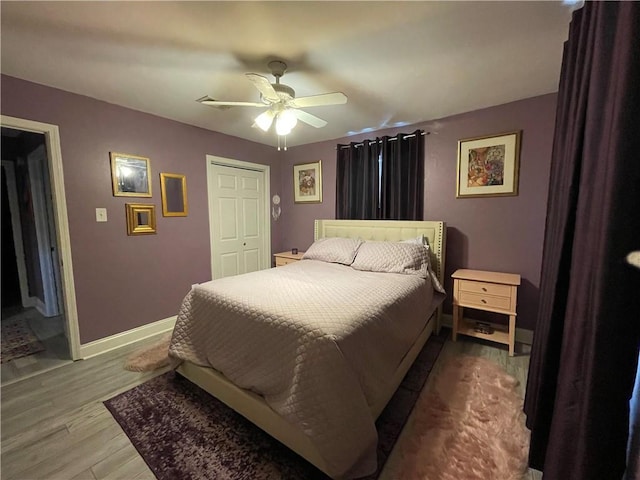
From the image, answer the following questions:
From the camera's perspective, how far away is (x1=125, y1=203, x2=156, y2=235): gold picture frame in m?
2.63

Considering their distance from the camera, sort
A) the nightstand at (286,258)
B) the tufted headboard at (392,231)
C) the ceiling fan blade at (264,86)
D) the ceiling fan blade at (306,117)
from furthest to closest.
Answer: the nightstand at (286,258) < the tufted headboard at (392,231) < the ceiling fan blade at (306,117) < the ceiling fan blade at (264,86)

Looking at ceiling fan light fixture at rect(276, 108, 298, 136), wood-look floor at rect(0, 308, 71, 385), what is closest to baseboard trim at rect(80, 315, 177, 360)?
wood-look floor at rect(0, 308, 71, 385)

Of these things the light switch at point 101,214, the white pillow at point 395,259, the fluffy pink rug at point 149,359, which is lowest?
the fluffy pink rug at point 149,359

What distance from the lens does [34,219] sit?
3.22m

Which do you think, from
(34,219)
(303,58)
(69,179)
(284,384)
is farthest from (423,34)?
(34,219)

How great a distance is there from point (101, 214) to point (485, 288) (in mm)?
3659

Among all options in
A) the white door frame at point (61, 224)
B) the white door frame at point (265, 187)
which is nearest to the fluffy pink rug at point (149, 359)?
the white door frame at point (61, 224)

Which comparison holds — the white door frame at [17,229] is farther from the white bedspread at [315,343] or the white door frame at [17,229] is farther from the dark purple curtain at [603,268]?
the dark purple curtain at [603,268]

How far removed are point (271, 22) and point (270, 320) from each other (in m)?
1.65

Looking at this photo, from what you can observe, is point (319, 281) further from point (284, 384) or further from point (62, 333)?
point (62, 333)

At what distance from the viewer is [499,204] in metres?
2.64

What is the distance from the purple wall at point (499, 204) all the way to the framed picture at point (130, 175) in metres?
2.68

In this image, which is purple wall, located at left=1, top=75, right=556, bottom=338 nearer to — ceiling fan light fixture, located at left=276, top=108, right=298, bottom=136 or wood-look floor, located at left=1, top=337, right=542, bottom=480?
wood-look floor, located at left=1, top=337, right=542, bottom=480

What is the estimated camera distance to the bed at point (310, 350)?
121 cm
